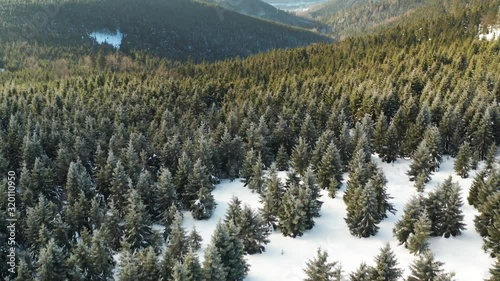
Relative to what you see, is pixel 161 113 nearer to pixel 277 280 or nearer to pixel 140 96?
pixel 140 96

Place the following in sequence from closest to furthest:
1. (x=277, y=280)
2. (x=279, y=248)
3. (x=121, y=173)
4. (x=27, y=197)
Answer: (x=277, y=280)
(x=279, y=248)
(x=27, y=197)
(x=121, y=173)

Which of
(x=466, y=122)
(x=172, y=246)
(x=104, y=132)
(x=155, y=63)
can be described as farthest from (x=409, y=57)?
(x=155, y=63)

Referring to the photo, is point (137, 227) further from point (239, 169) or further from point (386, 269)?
point (386, 269)

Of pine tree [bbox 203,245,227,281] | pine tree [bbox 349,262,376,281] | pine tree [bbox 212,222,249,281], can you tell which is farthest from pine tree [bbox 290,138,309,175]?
pine tree [bbox 203,245,227,281]

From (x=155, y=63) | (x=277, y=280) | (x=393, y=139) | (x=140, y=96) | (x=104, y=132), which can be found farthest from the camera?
(x=155, y=63)

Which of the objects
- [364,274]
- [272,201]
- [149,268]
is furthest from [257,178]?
[364,274]

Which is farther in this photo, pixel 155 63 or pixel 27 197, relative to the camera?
pixel 155 63

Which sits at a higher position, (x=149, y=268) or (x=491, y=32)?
(x=491, y=32)
